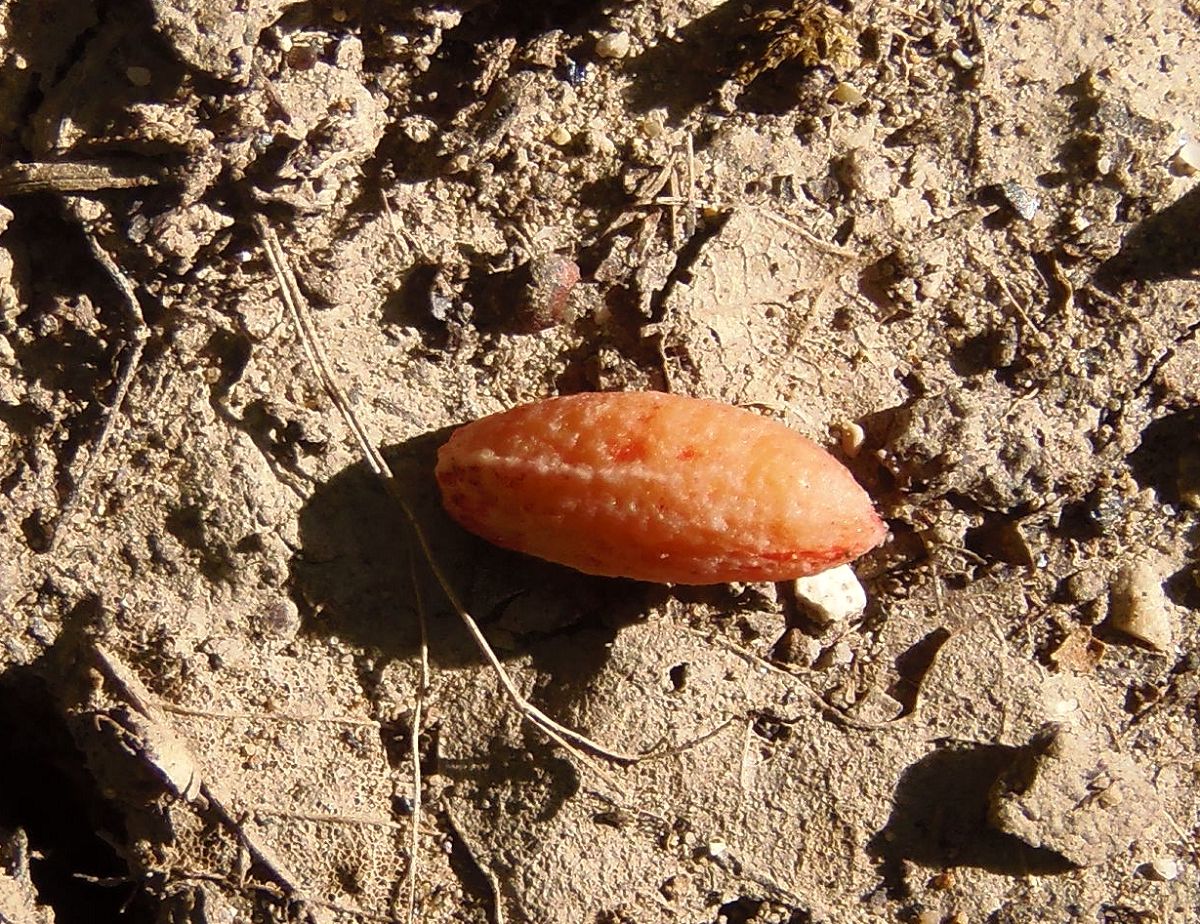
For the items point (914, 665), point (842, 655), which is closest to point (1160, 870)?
point (914, 665)

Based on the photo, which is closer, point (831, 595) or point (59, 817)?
point (831, 595)

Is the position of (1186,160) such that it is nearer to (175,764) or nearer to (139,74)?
(139,74)

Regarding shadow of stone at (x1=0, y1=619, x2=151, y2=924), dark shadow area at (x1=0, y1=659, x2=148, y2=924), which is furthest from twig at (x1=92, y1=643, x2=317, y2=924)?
dark shadow area at (x1=0, y1=659, x2=148, y2=924)

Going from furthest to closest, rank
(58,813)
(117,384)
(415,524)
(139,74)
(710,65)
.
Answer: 1. (58,813)
2. (710,65)
3. (415,524)
4. (117,384)
5. (139,74)

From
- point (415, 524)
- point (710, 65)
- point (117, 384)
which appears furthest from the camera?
point (710, 65)

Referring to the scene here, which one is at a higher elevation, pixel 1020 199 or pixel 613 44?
Result: pixel 613 44

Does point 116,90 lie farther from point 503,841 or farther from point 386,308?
point 503,841

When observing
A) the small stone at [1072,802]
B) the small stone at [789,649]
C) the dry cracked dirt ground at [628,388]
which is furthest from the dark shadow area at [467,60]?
the small stone at [1072,802]
